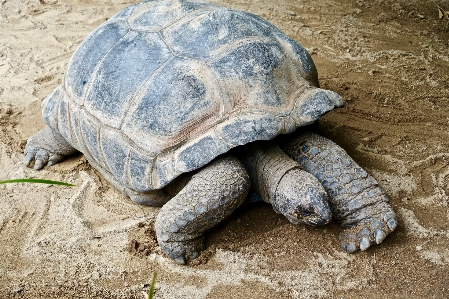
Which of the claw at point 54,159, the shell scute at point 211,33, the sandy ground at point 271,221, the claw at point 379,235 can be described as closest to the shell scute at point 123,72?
the shell scute at point 211,33

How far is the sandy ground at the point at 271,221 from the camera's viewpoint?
270cm

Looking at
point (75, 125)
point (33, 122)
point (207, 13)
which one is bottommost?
point (33, 122)

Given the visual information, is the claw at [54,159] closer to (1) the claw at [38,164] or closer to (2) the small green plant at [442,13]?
(1) the claw at [38,164]

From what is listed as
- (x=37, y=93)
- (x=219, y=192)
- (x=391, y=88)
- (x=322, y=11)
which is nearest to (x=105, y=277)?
(x=219, y=192)

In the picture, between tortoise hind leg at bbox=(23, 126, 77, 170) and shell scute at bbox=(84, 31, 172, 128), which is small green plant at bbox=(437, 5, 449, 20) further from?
tortoise hind leg at bbox=(23, 126, 77, 170)

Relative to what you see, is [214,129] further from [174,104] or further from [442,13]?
[442,13]

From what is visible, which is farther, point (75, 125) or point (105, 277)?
point (75, 125)

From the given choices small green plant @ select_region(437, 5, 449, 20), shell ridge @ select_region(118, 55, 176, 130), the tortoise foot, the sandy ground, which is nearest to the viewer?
the sandy ground

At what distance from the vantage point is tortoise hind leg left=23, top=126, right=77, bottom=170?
12.3 feet

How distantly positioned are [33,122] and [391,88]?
131 inches

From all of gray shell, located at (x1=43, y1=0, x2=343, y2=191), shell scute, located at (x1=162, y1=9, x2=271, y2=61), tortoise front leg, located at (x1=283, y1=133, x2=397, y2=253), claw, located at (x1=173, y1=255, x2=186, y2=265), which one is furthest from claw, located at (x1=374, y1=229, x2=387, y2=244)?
shell scute, located at (x1=162, y1=9, x2=271, y2=61)

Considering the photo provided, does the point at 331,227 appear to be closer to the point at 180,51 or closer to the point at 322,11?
the point at 180,51

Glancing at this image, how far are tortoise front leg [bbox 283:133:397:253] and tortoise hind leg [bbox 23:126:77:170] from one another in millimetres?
2014

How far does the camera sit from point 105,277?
277 cm
